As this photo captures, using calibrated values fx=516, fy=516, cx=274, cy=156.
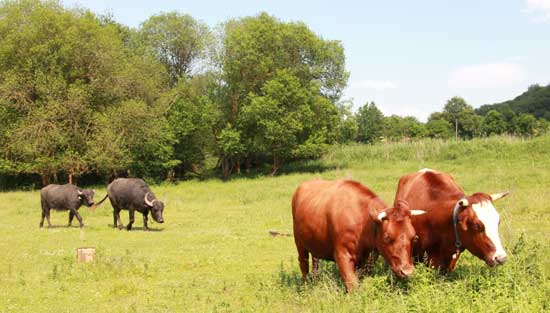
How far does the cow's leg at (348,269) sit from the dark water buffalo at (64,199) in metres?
17.2

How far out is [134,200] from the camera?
2211 centimetres

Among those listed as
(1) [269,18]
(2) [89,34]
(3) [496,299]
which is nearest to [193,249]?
(3) [496,299]

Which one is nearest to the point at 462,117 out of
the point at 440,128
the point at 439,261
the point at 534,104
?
the point at 440,128

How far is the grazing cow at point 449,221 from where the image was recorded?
7430 mm

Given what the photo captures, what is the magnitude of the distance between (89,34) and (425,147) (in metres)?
29.1

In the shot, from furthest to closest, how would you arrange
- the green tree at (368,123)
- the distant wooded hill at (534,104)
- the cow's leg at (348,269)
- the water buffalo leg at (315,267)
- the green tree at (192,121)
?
the distant wooded hill at (534,104)
the green tree at (368,123)
the green tree at (192,121)
the water buffalo leg at (315,267)
the cow's leg at (348,269)

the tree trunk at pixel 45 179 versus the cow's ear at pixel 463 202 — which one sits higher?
the cow's ear at pixel 463 202

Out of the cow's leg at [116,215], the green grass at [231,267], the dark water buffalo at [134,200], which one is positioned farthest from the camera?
the cow's leg at [116,215]

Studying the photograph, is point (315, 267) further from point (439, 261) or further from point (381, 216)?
point (381, 216)

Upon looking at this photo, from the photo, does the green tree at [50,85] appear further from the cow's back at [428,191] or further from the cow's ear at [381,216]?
the cow's ear at [381,216]

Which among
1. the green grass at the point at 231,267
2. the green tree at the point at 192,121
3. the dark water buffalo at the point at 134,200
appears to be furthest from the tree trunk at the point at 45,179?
the dark water buffalo at the point at 134,200

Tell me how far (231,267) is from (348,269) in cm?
573

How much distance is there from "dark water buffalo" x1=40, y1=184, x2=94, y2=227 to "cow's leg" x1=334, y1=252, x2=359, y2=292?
17.2 meters

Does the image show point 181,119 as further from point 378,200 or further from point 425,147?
point 378,200
